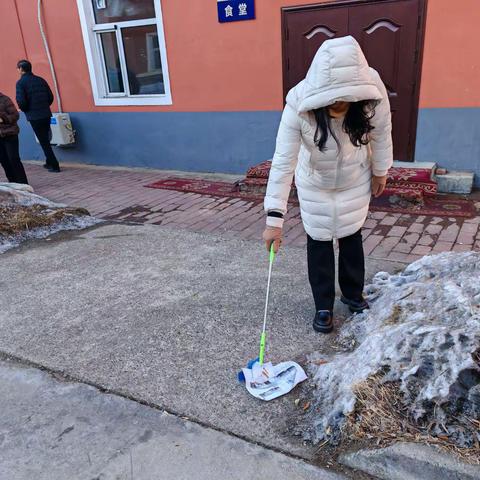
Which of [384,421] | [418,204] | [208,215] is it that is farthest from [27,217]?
[384,421]

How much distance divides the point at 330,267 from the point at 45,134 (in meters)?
6.76

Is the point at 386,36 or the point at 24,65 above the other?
the point at 386,36

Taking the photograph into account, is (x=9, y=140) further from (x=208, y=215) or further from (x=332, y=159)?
(x=332, y=159)

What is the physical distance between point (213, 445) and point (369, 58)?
5.02 meters

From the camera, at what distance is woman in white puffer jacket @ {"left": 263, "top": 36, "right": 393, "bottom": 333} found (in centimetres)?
237

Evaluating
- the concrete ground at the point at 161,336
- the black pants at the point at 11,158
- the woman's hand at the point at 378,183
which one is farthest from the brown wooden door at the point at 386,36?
the black pants at the point at 11,158

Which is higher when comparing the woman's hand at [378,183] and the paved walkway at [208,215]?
the woman's hand at [378,183]

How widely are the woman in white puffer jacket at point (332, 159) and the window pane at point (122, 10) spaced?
5.69 metres

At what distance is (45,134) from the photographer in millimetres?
8195

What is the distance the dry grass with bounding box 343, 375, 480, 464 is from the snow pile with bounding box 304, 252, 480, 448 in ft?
0.08

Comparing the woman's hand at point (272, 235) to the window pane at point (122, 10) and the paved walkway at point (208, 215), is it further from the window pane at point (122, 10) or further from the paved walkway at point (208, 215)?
the window pane at point (122, 10)

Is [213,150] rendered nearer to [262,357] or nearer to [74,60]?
[74,60]

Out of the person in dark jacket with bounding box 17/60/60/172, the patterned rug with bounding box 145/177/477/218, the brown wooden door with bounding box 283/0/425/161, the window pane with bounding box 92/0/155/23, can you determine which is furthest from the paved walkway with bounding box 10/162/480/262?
the window pane with bounding box 92/0/155/23

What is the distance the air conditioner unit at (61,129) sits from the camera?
331 inches
